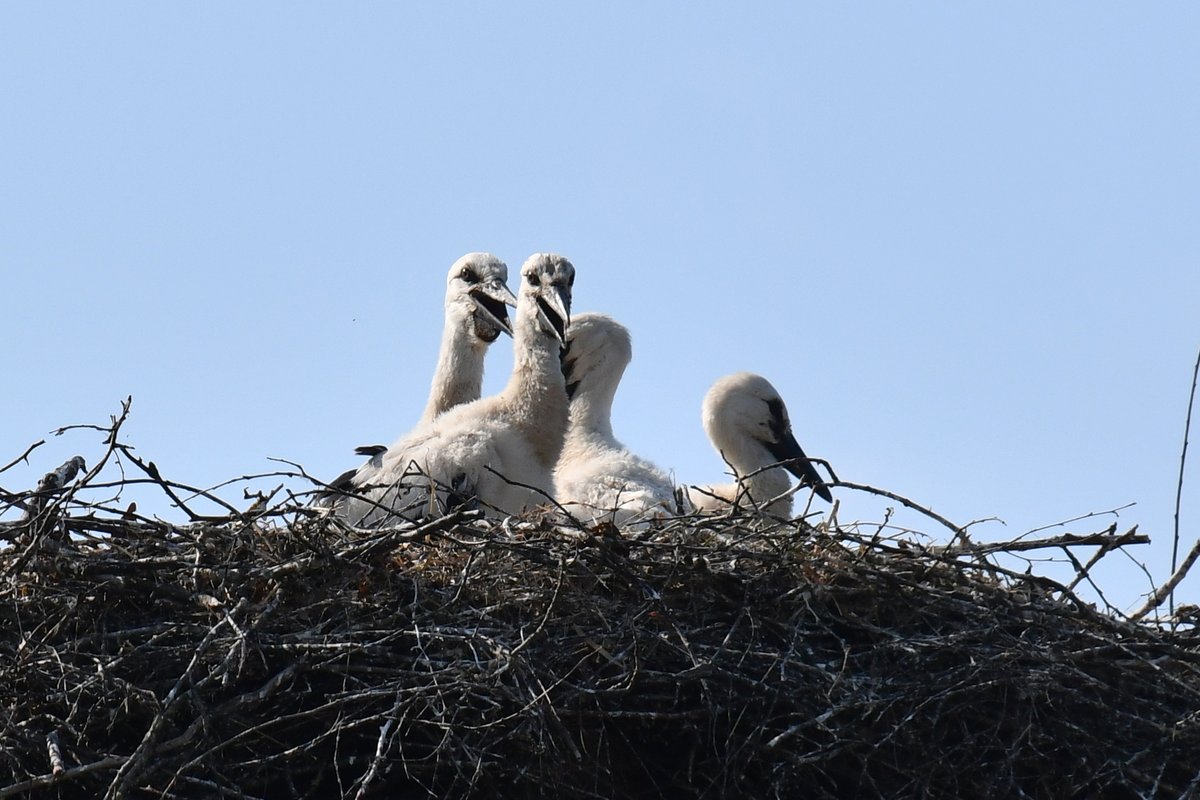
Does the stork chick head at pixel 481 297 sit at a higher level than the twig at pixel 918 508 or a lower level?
higher

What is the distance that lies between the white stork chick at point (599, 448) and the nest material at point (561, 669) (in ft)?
3.38

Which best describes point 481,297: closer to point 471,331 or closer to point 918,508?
point 471,331

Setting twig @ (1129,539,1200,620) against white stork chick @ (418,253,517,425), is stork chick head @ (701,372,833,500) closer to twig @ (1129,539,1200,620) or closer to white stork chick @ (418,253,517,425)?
white stork chick @ (418,253,517,425)

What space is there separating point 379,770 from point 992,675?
53.0 inches

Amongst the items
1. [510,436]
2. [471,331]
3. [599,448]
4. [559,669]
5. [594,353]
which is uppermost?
[594,353]

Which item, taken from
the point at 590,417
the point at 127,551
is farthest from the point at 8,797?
the point at 590,417

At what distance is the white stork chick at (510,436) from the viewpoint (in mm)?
6219

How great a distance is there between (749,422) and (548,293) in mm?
1110

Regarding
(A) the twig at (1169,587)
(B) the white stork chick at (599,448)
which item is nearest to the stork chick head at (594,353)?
(B) the white stork chick at (599,448)

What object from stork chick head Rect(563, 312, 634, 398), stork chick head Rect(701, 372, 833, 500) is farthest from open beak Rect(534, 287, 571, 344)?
stork chick head Rect(701, 372, 833, 500)

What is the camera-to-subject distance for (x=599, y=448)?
715 centimetres

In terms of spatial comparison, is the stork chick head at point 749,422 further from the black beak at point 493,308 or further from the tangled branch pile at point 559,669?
the tangled branch pile at point 559,669

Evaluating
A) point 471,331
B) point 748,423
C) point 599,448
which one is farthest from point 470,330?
point 748,423

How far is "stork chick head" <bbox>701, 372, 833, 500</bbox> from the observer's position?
7.82 m
